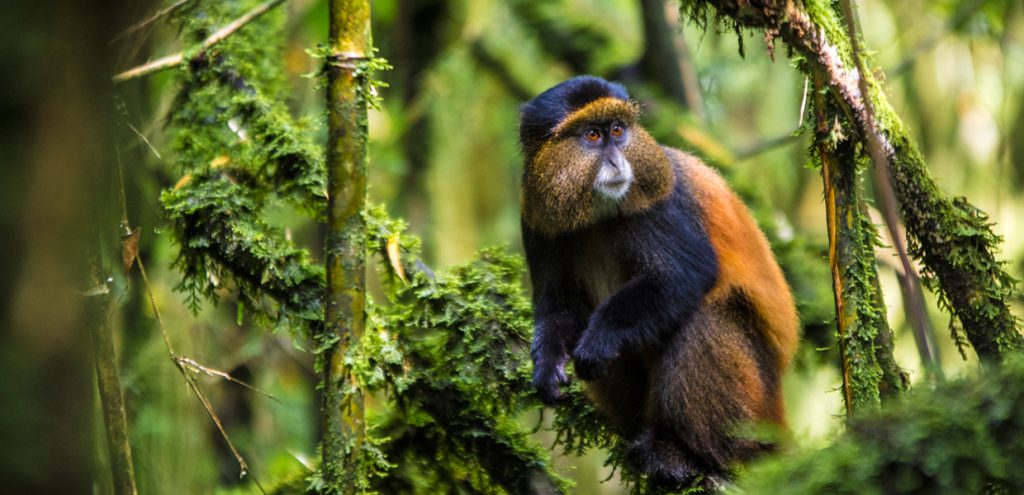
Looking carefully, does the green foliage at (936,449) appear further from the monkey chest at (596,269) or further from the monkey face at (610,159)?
the monkey chest at (596,269)

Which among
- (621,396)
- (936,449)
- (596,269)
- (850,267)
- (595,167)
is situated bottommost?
(936,449)

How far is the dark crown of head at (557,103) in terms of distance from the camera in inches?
211

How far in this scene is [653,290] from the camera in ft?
16.5

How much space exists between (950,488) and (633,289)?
2797 millimetres

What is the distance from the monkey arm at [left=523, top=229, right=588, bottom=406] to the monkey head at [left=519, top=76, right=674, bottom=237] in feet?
0.46

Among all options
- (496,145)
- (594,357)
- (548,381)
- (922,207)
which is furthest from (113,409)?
(496,145)

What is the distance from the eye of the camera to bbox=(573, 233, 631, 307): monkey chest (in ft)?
17.9

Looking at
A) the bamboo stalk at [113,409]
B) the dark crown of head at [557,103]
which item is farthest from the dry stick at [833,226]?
the bamboo stalk at [113,409]

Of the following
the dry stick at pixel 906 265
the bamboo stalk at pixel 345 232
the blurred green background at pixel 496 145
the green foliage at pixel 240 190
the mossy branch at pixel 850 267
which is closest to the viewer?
the dry stick at pixel 906 265

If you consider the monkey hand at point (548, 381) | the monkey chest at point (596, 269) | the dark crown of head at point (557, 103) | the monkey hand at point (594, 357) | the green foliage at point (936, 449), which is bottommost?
the green foliage at point (936, 449)

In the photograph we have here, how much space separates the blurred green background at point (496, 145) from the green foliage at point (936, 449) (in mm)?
1062

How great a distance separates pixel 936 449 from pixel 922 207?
1761 mm

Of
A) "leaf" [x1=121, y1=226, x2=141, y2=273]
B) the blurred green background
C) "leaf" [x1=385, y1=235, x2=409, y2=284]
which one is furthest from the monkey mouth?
"leaf" [x1=121, y1=226, x2=141, y2=273]

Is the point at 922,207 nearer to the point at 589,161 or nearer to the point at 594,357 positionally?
the point at 594,357
